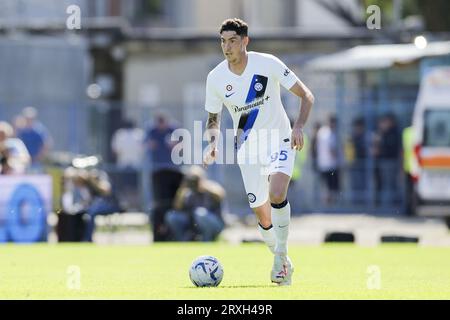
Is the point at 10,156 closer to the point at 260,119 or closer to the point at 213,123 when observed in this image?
the point at 213,123

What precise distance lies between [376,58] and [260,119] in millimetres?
17072

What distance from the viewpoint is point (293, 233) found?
24.9 meters

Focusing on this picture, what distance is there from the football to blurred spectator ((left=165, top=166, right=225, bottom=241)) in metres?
9.22

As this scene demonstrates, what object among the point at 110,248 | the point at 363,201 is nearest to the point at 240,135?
the point at 110,248

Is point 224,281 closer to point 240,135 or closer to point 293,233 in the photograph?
point 240,135

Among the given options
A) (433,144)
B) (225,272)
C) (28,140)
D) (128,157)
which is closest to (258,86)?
(225,272)

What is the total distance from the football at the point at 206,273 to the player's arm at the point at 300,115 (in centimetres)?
128

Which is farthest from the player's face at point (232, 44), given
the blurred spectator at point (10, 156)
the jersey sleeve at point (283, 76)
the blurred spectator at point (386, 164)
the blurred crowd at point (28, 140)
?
the blurred spectator at point (386, 164)

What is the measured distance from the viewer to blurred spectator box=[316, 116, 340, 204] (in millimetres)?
28203

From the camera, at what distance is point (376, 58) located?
29.7 metres

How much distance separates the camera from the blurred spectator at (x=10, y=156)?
23297 millimetres

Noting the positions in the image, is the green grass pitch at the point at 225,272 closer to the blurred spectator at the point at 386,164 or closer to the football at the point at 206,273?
the football at the point at 206,273
